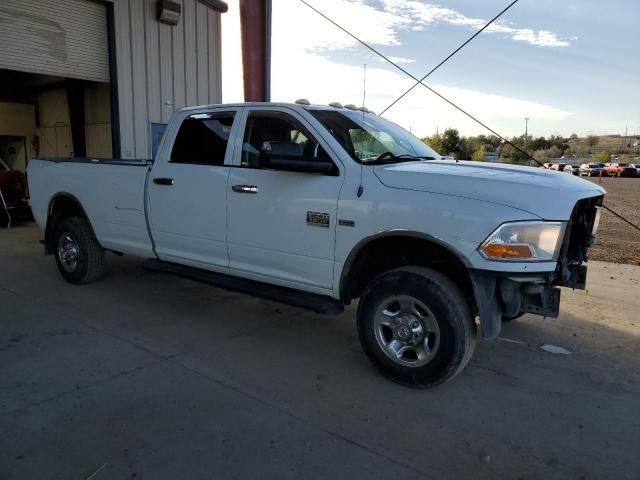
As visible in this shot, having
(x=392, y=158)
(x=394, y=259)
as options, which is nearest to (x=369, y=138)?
(x=392, y=158)

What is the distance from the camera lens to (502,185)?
3453 millimetres

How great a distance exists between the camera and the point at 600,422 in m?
3.43

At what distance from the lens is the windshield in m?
4.29

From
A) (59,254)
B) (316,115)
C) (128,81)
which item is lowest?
(59,254)

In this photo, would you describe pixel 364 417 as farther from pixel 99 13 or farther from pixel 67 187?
pixel 99 13

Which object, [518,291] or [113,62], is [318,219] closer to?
[518,291]

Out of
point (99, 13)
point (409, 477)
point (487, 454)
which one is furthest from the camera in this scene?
point (99, 13)

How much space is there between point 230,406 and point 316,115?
2.41m

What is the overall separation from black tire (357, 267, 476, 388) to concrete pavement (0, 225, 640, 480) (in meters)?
0.15

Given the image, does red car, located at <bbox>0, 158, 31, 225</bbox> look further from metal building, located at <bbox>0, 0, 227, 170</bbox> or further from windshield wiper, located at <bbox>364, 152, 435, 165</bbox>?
windshield wiper, located at <bbox>364, 152, 435, 165</bbox>

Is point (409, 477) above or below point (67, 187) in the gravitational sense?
below

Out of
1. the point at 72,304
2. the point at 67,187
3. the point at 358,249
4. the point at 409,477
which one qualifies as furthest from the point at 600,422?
the point at 67,187

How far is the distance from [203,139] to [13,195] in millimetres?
8378

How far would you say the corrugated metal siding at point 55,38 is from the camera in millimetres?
9641
